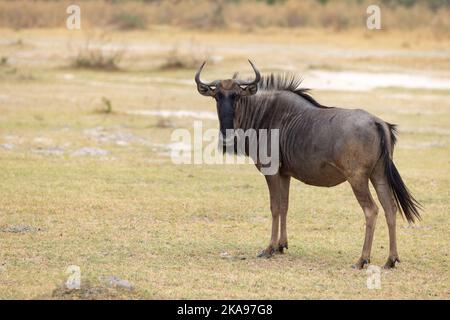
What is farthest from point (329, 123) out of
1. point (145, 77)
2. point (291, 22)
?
point (291, 22)

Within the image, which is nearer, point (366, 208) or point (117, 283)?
point (117, 283)

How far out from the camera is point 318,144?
29.8 ft

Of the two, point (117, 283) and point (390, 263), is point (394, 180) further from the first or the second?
point (117, 283)

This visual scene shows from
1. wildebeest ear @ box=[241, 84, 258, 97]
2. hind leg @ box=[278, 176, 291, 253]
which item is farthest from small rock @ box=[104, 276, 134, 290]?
wildebeest ear @ box=[241, 84, 258, 97]

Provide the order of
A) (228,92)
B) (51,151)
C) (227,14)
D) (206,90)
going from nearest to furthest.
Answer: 1. (228,92)
2. (206,90)
3. (51,151)
4. (227,14)

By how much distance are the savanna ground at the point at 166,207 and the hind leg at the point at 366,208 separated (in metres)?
0.22

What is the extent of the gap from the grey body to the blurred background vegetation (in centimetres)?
2637

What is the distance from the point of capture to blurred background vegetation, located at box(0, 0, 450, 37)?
120 feet

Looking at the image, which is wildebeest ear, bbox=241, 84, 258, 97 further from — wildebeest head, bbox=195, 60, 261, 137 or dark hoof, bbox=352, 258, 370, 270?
dark hoof, bbox=352, 258, 370, 270

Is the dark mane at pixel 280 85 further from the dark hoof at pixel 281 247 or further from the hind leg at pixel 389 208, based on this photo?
the dark hoof at pixel 281 247

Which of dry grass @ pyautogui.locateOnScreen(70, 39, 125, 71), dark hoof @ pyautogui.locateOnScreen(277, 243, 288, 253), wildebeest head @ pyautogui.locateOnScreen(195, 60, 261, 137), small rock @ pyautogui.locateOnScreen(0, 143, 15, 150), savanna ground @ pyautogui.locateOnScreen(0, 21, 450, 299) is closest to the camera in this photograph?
savanna ground @ pyautogui.locateOnScreen(0, 21, 450, 299)

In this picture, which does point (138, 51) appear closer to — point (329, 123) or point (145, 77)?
point (145, 77)

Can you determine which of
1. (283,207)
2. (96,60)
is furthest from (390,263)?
(96,60)

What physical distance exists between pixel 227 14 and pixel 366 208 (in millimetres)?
32083
